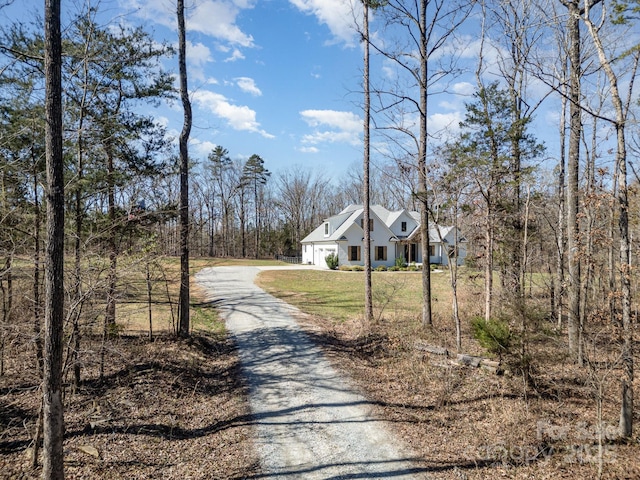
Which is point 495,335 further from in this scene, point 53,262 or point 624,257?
point 53,262

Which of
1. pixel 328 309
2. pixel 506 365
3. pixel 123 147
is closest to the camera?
pixel 506 365

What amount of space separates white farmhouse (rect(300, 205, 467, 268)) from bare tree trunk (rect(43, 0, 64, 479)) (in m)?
24.1

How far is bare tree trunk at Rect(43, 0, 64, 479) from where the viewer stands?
3615 millimetres

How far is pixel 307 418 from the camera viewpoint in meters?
5.33

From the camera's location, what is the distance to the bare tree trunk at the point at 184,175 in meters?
8.48

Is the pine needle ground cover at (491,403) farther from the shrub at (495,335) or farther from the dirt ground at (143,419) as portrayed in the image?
the dirt ground at (143,419)

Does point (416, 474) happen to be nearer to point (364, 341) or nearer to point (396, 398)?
point (396, 398)

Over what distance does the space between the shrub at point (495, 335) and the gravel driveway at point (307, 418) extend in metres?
2.23

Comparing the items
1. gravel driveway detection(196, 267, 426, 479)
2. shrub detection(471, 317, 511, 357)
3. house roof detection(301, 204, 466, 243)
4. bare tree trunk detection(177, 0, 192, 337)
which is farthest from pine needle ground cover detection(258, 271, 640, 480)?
house roof detection(301, 204, 466, 243)

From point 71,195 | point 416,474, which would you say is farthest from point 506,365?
point 71,195

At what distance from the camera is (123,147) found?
8344mm

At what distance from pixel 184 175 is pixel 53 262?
5.28m

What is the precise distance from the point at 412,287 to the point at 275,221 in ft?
99.7

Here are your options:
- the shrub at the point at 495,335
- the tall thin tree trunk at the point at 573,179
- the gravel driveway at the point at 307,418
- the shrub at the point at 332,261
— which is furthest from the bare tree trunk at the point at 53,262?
the shrub at the point at 332,261
